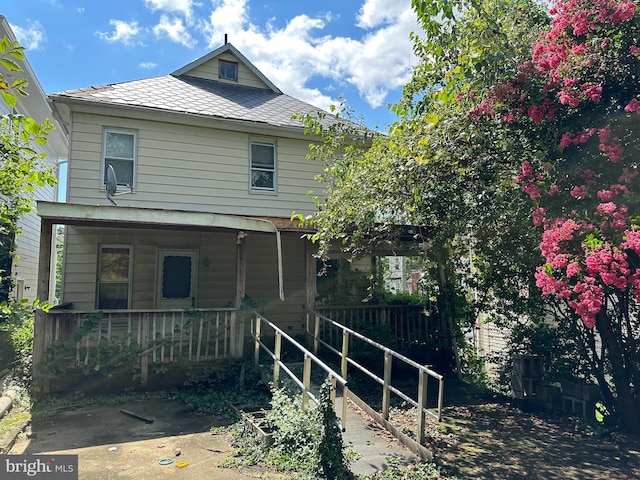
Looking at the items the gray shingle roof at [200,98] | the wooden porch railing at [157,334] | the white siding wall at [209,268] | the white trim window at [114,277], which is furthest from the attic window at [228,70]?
the wooden porch railing at [157,334]

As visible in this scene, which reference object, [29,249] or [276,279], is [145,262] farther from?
[29,249]

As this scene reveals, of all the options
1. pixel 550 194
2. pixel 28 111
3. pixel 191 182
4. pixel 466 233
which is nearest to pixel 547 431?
pixel 466 233

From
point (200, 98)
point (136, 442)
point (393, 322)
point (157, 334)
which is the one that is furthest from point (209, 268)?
point (136, 442)

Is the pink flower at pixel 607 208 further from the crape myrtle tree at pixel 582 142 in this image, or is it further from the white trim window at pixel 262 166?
the white trim window at pixel 262 166

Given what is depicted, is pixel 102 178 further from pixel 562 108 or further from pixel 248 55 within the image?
pixel 562 108

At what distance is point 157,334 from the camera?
7449 mm

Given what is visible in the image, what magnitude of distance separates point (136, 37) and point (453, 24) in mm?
7640

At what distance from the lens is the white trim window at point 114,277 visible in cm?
918

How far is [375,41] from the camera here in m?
10.4

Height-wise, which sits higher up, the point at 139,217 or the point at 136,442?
the point at 139,217

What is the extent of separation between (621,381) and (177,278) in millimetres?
8507

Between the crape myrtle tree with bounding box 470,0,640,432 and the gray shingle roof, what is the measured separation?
611cm

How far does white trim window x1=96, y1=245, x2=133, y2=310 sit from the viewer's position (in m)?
9.18

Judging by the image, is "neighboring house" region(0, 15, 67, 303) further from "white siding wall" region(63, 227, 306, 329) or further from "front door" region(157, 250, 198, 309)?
"front door" region(157, 250, 198, 309)
